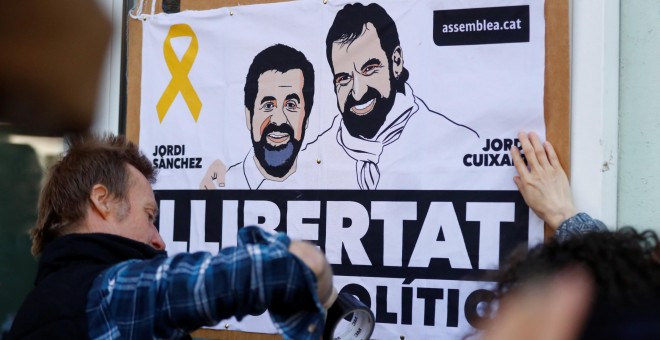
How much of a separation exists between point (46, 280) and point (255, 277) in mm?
540

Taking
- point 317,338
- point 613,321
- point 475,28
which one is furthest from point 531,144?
point 613,321

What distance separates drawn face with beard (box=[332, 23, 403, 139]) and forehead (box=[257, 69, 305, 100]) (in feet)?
0.42

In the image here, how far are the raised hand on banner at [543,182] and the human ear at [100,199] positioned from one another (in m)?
1.04

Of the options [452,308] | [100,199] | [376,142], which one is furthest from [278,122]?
[452,308]

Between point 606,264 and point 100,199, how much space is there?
127 cm

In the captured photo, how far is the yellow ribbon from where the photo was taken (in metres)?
2.34

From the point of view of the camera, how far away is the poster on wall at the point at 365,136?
6.29 feet

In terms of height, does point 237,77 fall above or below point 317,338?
above

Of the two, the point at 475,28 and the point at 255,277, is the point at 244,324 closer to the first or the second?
the point at 255,277

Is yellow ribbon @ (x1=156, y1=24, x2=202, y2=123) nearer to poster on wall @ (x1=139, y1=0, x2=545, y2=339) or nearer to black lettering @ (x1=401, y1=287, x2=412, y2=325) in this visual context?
poster on wall @ (x1=139, y1=0, x2=545, y2=339)

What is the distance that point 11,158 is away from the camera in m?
2.98

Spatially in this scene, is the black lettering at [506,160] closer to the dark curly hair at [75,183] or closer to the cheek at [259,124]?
the cheek at [259,124]

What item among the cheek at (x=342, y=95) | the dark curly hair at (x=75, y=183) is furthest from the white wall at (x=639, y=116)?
the dark curly hair at (x=75, y=183)

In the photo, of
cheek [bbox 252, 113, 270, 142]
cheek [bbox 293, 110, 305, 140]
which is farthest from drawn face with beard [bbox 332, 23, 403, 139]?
cheek [bbox 252, 113, 270, 142]
